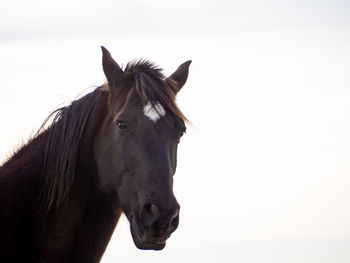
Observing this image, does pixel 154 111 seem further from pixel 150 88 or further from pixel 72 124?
pixel 72 124

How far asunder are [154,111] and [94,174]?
0.87m

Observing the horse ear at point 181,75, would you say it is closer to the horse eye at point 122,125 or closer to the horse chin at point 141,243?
the horse eye at point 122,125

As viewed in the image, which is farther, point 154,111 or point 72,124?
point 72,124

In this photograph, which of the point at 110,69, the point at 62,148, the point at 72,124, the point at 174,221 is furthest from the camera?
the point at 110,69

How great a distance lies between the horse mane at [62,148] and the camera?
5.95 meters

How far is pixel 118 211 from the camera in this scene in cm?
628

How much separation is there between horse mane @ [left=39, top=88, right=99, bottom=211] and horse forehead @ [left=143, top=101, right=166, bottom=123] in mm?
700

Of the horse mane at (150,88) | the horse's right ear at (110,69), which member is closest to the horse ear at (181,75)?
the horse mane at (150,88)

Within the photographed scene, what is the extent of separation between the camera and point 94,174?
20.3 feet

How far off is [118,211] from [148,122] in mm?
997

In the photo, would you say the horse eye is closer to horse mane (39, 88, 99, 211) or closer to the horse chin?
horse mane (39, 88, 99, 211)

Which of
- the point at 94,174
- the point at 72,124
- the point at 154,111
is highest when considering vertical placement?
the point at 154,111

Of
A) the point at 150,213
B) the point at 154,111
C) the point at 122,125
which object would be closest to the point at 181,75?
the point at 154,111

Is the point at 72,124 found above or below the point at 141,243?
above
